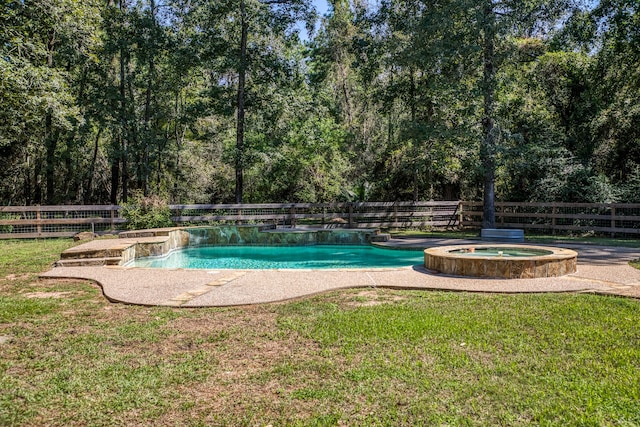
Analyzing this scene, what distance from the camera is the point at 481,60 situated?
531 inches

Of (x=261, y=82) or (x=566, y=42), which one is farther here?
(x=261, y=82)

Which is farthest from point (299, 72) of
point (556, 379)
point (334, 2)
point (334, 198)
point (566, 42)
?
point (556, 379)

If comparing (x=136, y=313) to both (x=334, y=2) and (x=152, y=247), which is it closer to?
(x=152, y=247)

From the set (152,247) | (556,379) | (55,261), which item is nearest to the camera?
(556,379)

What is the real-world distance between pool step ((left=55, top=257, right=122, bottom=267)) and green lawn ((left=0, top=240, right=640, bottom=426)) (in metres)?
2.84

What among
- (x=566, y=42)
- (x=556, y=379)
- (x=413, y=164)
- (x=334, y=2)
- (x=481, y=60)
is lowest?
(x=556, y=379)

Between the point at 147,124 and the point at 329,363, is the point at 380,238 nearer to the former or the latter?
the point at 329,363

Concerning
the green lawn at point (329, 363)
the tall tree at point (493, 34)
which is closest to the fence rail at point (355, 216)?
the tall tree at point (493, 34)

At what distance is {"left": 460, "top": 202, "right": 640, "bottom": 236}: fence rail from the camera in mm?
12094

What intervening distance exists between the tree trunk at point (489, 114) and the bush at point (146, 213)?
983 cm

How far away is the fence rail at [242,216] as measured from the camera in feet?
41.6

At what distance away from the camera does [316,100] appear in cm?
1903

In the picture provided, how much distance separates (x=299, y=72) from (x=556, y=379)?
16.5 metres

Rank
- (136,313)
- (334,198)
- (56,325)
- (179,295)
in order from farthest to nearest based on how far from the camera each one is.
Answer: (334,198) < (179,295) < (136,313) < (56,325)
